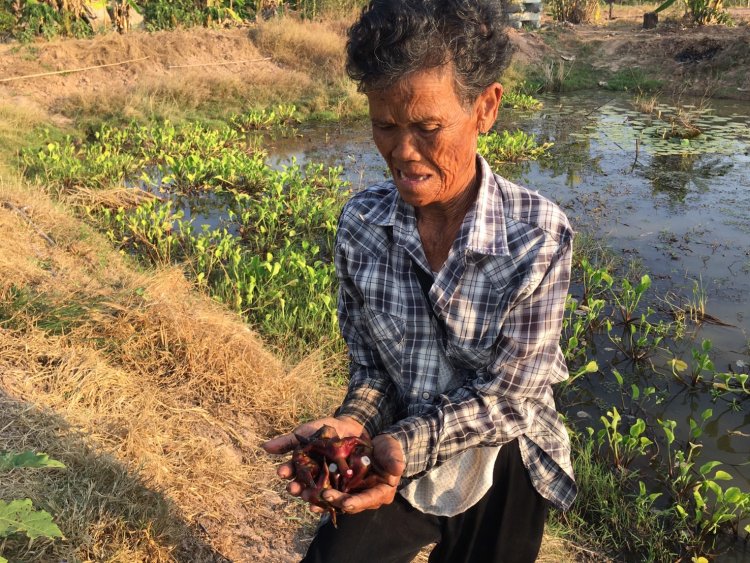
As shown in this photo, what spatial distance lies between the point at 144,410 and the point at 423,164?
1.85 metres

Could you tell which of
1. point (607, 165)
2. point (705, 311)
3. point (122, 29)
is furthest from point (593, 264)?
point (122, 29)

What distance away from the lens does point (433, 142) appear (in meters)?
1.35

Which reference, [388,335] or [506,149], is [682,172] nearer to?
[506,149]

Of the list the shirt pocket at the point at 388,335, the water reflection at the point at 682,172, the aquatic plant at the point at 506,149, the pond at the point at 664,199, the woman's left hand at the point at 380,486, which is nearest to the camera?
the woman's left hand at the point at 380,486

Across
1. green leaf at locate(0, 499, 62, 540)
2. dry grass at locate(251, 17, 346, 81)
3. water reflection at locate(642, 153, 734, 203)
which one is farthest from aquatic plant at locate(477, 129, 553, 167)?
green leaf at locate(0, 499, 62, 540)

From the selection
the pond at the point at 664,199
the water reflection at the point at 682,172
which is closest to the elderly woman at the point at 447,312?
the pond at the point at 664,199

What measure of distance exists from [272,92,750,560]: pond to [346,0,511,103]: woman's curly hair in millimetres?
2864

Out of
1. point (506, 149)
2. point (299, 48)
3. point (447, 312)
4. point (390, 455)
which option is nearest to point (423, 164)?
point (447, 312)

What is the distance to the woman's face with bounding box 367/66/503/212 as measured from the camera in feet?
4.24

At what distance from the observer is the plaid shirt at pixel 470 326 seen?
130cm

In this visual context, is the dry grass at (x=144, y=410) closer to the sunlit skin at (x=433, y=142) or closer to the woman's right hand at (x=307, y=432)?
the woman's right hand at (x=307, y=432)

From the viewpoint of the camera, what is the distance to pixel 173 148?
8.76m

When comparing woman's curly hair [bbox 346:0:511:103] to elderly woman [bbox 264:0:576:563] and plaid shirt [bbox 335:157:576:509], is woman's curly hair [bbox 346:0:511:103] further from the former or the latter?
plaid shirt [bbox 335:157:576:509]

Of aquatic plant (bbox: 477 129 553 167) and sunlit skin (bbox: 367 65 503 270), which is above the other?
sunlit skin (bbox: 367 65 503 270)
